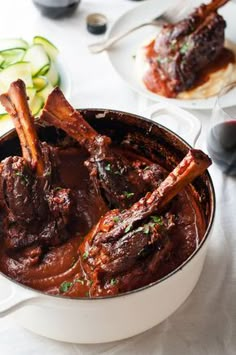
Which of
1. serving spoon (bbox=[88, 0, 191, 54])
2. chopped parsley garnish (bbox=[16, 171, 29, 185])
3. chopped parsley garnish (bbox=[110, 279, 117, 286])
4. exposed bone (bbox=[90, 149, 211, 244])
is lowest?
serving spoon (bbox=[88, 0, 191, 54])

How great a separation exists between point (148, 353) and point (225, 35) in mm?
1390

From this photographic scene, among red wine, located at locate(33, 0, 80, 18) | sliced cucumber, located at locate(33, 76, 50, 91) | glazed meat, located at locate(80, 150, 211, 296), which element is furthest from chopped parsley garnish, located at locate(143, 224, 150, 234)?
red wine, located at locate(33, 0, 80, 18)

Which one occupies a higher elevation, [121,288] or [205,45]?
[121,288]

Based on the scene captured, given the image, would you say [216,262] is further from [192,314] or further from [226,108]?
[226,108]

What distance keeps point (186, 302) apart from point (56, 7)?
1.34 metres

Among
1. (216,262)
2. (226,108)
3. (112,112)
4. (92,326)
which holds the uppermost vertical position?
(112,112)

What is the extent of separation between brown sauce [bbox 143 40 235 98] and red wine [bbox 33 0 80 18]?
362 millimetres

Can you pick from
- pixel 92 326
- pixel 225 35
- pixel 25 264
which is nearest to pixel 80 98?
pixel 225 35

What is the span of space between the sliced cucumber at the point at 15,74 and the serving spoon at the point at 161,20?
1.01 ft

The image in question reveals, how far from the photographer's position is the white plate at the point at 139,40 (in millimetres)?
1889

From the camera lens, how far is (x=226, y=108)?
70.2 inches

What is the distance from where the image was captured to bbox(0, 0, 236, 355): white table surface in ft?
4.31

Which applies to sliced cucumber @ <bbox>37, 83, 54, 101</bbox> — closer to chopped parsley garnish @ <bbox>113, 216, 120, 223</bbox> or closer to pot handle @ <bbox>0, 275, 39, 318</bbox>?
chopped parsley garnish @ <bbox>113, 216, 120, 223</bbox>

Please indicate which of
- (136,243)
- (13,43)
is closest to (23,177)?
(136,243)
